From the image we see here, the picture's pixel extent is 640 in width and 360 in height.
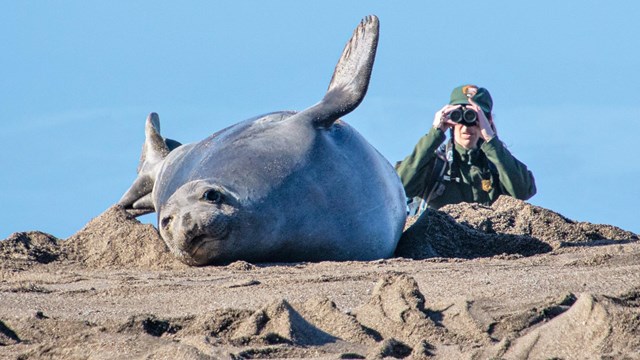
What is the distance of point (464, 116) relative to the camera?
38.6 ft

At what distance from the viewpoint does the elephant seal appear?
27.2 ft

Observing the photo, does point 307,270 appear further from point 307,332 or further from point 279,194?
point 307,332

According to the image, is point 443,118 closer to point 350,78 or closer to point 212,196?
point 350,78

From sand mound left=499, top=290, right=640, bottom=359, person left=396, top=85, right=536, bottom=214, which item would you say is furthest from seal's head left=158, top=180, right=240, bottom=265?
person left=396, top=85, right=536, bottom=214

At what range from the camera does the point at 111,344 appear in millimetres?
4949

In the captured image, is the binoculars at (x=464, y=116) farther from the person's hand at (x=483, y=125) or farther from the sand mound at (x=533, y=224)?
the sand mound at (x=533, y=224)

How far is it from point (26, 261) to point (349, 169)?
227cm

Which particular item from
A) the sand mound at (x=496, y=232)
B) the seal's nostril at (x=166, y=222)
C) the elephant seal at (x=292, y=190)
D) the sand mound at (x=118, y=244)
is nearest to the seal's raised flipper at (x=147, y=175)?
the sand mound at (x=118, y=244)

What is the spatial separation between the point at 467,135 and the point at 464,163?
292 millimetres

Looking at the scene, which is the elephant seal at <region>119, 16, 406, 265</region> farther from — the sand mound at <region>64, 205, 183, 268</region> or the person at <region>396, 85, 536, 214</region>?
the person at <region>396, 85, 536, 214</region>

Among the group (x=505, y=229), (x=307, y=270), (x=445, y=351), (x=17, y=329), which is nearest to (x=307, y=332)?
(x=445, y=351)

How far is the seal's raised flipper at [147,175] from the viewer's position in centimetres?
1110

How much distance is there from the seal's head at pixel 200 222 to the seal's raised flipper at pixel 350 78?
3.73ft

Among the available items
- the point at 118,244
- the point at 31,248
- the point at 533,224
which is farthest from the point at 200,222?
the point at 533,224
